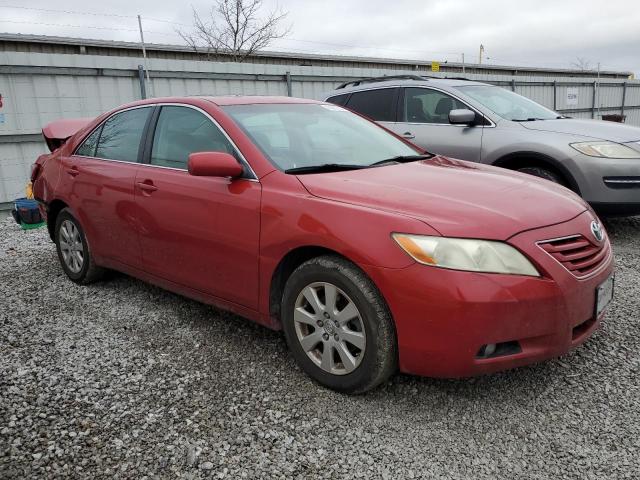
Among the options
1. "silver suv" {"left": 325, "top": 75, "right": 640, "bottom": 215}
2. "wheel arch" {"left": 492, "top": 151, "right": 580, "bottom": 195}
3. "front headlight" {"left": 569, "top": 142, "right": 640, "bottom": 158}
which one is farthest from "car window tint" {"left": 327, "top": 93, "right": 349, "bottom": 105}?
"front headlight" {"left": 569, "top": 142, "right": 640, "bottom": 158}

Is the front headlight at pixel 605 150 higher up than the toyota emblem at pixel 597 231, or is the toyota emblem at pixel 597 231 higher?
the front headlight at pixel 605 150

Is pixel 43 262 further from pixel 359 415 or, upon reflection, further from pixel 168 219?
pixel 359 415

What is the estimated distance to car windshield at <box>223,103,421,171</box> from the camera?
313 cm

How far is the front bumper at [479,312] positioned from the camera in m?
2.25

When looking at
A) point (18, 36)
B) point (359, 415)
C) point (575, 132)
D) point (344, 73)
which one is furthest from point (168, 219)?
point (18, 36)

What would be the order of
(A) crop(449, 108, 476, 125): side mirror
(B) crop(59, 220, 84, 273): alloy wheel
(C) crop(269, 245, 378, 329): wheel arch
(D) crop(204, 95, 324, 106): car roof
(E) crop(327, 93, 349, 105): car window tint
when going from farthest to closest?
(E) crop(327, 93, 349, 105): car window tint
(A) crop(449, 108, 476, 125): side mirror
(B) crop(59, 220, 84, 273): alloy wheel
(D) crop(204, 95, 324, 106): car roof
(C) crop(269, 245, 378, 329): wheel arch

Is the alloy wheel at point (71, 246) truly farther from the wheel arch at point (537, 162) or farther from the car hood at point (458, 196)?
the wheel arch at point (537, 162)

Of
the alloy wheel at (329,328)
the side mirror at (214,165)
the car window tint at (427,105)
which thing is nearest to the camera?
the alloy wheel at (329,328)

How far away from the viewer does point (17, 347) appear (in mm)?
3324

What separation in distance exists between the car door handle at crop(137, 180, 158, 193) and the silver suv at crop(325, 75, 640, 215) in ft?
11.3

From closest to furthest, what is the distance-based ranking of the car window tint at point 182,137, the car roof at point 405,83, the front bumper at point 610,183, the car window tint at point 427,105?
the car window tint at point 182,137 → the front bumper at point 610,183 → the car window tint at point 427,105 → the car roof at point 405,83

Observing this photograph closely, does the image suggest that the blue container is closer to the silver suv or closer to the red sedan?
the red sedan

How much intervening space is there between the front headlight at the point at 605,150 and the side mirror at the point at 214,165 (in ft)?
12.4

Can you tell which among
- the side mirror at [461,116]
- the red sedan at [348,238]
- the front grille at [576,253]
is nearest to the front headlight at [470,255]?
the red sedan at [348,238]
